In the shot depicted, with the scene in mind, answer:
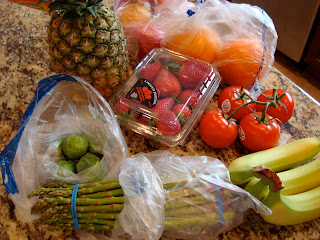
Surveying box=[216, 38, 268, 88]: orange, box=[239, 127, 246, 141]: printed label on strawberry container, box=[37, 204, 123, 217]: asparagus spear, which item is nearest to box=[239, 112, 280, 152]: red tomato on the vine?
box=[239, 127, 246, 141]: printed label on strawberry container

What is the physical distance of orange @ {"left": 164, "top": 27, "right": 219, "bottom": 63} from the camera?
40.0 inches

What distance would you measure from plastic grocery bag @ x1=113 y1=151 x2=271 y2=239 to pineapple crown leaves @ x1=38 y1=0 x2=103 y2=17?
1.45 feet

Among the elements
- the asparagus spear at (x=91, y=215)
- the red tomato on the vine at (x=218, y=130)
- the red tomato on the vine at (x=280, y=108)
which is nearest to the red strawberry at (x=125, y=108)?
the red tomato on the vine at (x=218, y=130)

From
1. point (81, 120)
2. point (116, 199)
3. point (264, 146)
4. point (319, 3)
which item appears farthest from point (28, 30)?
point (319, 3)

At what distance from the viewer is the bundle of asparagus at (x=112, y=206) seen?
653mm

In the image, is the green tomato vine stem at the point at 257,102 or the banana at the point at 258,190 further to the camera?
the green tomato vine stem at the point at 257,102

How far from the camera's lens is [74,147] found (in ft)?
2.53

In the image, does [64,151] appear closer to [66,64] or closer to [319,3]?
[66,64]

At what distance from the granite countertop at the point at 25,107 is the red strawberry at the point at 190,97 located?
0.36 feet

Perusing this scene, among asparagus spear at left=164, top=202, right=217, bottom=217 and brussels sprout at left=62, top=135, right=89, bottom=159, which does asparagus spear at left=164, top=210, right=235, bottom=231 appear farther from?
brussels sprout at left=62, top=135, right=89, bottom=159

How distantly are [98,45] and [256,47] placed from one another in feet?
1.83

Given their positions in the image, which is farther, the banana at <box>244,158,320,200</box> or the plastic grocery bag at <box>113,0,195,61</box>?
the plastic grocery bag at <box>113,0,195,61</box>

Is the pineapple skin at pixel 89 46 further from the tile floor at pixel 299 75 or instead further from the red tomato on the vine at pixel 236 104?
the tile floor at pixel 299 75

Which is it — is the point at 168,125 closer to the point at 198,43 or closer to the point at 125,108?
the point at 125,108
